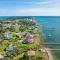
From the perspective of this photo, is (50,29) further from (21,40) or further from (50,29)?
(21,40)

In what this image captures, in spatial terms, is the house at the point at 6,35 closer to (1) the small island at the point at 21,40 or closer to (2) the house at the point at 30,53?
(1) the small island at the point at 21,40

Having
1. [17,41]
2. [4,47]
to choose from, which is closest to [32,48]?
[17,41]

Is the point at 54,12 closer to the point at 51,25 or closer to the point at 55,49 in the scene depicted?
the point at 51,25

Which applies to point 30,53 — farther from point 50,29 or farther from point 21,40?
point 50,29

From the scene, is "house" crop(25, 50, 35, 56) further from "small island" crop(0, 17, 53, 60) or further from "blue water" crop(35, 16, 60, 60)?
"blue water" crop(35, 16, 60, 60)

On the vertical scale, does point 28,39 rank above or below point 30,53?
above

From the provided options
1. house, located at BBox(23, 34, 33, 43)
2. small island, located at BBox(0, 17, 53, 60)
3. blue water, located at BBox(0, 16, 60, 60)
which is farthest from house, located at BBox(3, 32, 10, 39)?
blue water, located at BBox(0, 16, 60, 60)

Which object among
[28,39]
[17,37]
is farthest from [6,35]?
[28,39]
